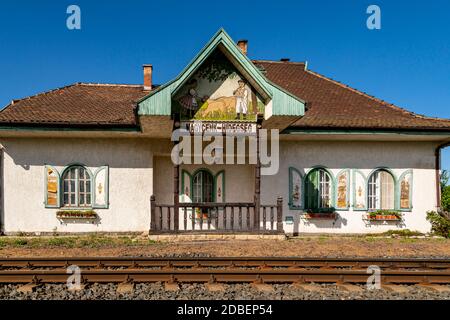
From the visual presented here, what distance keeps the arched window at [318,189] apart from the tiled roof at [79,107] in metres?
6.73

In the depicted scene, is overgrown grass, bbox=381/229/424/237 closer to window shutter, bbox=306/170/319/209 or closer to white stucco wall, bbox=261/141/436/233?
white stucco wall, bbox=261/141/436/233

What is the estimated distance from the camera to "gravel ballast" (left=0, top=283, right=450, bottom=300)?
595cm

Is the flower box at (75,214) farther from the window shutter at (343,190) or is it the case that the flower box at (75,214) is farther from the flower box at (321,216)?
the window shutter at (343,190)

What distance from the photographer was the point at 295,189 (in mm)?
13656

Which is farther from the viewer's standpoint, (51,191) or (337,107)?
(337,107)

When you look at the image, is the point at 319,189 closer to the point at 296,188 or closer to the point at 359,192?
the point at 296,188

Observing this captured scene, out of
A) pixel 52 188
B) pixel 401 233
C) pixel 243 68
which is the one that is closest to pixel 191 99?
pixel 243 68

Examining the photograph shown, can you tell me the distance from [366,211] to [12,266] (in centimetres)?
1147

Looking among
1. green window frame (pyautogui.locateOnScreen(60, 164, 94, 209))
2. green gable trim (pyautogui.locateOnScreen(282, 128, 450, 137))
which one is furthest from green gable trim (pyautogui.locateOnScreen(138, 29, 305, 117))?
green window frame (pyautogui.locateOnScreen(60, 164, 94, 209))

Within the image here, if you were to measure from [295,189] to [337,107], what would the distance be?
3.94m

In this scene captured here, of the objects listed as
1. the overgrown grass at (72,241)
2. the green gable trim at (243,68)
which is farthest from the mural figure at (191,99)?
the overgrown grass at (72,241)
